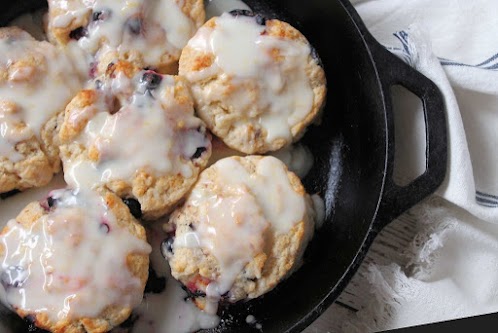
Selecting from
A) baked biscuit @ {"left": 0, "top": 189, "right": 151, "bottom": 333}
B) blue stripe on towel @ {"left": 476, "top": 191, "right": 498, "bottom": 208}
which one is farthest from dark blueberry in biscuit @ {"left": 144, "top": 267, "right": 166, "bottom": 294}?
blue stripe on towel @ {"left": 476, "top": 191, "right": 498, "bottom": 208}

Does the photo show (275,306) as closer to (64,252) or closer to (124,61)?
(64,252)

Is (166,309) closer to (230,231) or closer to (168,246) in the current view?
(168,246)

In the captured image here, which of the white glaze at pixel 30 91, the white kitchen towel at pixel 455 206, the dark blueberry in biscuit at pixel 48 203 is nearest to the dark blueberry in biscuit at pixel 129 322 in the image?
the dark blueberry in biscuit at pixel 48 203

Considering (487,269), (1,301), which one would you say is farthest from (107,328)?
(487,269)

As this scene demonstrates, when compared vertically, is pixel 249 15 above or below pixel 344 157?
above

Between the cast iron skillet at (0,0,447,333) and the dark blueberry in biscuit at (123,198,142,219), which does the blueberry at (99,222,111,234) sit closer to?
the dark blueberry in biscuit at (123,198,142,219)

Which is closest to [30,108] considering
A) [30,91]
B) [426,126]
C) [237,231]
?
[30,91]
